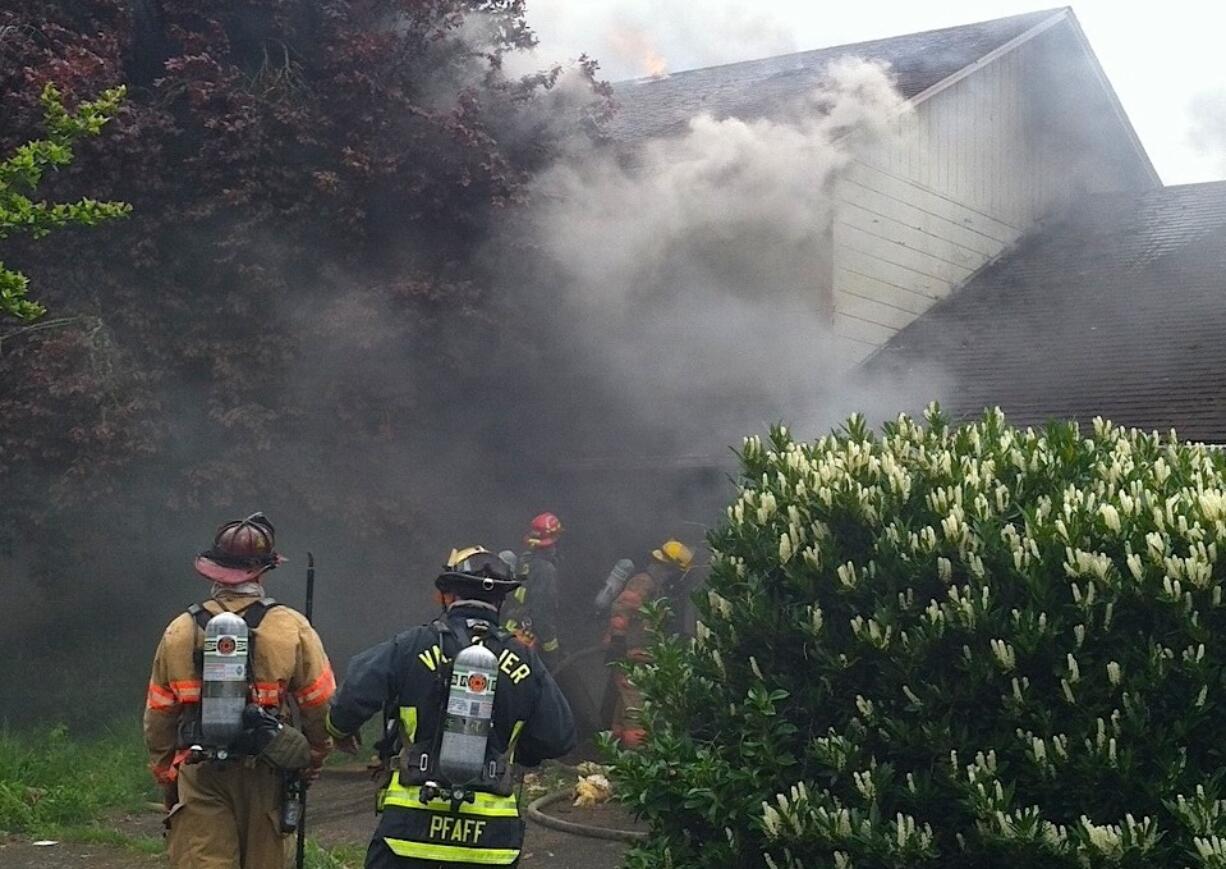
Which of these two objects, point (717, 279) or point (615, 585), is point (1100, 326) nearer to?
point (717, 279)

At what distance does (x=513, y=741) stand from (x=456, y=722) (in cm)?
35

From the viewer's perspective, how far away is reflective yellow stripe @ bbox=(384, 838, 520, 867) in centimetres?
431

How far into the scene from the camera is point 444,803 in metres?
4.30

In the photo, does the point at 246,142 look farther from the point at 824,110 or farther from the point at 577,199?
the point at 824,110

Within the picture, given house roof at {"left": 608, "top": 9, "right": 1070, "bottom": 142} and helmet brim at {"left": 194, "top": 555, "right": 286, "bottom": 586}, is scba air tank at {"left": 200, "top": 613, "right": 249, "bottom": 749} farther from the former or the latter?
house roof at {"left": 608, "top": 9, "right": 1070, "bottom": 142}

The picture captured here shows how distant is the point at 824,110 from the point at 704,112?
5.01 ft

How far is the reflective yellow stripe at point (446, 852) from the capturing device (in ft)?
14.1

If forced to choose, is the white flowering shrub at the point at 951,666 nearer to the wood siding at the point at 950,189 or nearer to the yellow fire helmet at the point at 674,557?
the yellow fire helmet at the point at 674,557

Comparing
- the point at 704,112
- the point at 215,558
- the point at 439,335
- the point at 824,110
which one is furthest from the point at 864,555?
the point at 704,112

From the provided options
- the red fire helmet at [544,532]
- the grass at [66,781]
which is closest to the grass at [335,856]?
the grass at [66,781]

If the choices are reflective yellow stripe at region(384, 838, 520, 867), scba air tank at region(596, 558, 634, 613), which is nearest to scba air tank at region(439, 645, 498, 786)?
reflective yellow stripe at region(384, 838, 520, 867)

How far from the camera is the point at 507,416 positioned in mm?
11773

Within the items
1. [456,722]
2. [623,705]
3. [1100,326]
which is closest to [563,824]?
[623,705]

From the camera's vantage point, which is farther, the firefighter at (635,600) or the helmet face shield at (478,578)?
the firefighter at (635,600)
